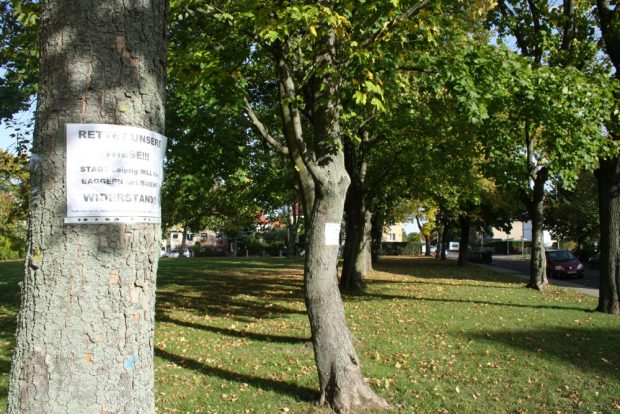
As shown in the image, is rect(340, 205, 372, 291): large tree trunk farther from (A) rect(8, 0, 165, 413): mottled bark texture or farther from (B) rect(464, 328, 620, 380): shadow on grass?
(A) rect(8, 0, 165, 413): mottled bark texture

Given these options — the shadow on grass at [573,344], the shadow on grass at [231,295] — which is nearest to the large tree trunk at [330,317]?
the shadow on grass at [573,344]

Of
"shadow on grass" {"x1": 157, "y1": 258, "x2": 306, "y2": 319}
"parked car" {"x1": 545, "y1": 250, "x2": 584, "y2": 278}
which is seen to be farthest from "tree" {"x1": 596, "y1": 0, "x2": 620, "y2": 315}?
"parked car" {"x1": 545, "y1": 250, "x2": 584, "y2": 278}

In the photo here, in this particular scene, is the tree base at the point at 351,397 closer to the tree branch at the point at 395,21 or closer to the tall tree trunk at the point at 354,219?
the tree branch at the point at 395,21

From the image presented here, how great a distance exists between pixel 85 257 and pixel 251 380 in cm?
507

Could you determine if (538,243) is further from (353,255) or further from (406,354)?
(406,354)

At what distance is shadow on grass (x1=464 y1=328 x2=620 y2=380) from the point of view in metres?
7.62

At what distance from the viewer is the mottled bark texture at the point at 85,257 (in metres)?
2.09

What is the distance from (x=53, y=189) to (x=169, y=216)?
16.5 metres

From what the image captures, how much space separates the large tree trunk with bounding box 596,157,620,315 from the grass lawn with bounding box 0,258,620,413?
0.60 meters

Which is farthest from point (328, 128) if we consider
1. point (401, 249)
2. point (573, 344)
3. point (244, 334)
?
point (401, 249)

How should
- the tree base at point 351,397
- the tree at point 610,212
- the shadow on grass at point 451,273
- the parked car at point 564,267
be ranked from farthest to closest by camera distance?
the parked car at point 564,267
the shadow on grass at point 451,273
the tree at point 610,212
the tree base at point 351,397

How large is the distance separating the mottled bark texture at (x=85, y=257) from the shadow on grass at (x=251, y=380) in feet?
13.4

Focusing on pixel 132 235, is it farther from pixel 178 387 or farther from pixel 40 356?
pixel 178 387

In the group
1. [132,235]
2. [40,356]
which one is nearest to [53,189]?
[132,235]
